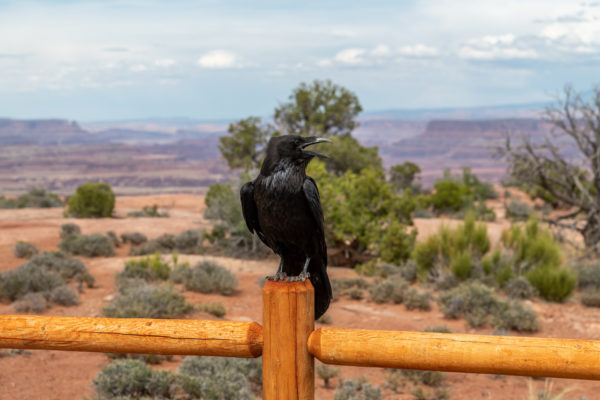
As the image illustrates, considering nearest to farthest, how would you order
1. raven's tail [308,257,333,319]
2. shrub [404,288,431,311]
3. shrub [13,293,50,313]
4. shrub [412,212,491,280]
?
raven's tail [308,257,333,319] → shrub [13,293,50,313] → shrub [404,288,431,311] → shrub [412,212,491,280]

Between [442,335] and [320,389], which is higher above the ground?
[442,335]

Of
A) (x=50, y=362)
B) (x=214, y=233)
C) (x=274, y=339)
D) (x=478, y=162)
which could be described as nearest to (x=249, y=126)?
(x=214, y=233)

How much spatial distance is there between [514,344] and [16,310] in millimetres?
7836

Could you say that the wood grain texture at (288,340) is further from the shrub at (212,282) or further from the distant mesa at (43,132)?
the distant mesa at (43,132)

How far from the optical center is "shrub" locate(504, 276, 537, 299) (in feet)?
29.8

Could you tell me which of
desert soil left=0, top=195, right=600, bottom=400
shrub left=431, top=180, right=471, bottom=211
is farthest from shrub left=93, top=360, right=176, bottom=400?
shrub left=431, top=180, right=471, bottom=211

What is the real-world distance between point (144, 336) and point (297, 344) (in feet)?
2.01

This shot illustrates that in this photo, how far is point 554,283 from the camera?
916cm

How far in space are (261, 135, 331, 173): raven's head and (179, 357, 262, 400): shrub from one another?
9.69 feet

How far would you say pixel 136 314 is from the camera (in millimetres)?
7258

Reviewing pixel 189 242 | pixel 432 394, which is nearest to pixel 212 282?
pixel 432 394

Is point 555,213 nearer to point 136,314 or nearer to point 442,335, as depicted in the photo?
point 136,314

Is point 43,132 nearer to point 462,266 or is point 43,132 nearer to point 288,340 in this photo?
point 462,266

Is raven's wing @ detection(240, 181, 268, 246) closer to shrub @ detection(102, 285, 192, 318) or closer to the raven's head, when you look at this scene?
the raven's head
